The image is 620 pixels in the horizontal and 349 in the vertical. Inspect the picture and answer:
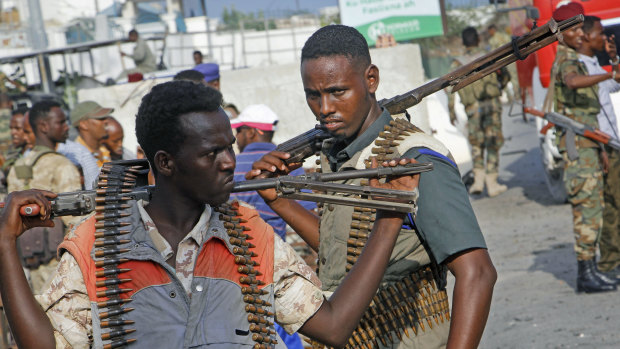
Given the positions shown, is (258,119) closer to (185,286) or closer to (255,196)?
(255,196)

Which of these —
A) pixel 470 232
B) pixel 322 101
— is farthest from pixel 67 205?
pixel 470 232

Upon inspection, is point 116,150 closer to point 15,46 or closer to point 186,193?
point 186,193

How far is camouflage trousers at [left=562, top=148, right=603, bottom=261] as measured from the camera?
7.82 m

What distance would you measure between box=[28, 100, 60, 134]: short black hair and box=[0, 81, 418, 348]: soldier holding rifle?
4.98 m

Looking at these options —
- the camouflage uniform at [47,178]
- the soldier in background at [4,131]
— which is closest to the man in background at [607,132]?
the camouflage uniform at [47,178]

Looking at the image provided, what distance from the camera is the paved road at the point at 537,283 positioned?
22.9ft

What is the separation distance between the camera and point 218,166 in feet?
8.23

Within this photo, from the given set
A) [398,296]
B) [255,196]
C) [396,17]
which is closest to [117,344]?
[398,296]

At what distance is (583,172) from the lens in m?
7.88

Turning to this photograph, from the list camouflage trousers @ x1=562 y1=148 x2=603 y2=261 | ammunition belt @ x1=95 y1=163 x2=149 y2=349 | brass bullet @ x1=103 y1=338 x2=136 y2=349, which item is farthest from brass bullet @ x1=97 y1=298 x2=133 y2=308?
camouflage trousers @ x1=562 y1=148 x2=603 y2=261

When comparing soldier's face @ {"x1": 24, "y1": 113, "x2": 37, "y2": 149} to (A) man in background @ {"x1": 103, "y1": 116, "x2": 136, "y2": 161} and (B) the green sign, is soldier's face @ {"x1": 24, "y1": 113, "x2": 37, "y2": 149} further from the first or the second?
(B) the green sign

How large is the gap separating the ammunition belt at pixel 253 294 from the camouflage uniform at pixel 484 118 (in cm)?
1143

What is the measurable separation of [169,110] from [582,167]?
623 cm

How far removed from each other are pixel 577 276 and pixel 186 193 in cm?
659
